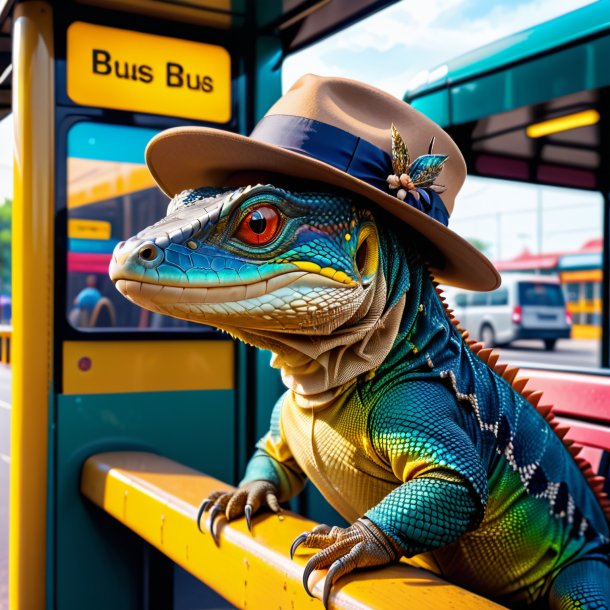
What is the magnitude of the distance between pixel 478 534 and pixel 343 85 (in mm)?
1001

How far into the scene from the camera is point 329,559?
1.35m

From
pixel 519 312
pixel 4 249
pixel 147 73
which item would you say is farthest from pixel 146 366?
pixel 4 249

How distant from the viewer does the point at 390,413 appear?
142 centimetres

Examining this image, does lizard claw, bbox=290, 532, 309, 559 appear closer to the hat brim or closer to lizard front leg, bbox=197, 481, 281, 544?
lizard front leg, bbox=197, 481, 281, 544

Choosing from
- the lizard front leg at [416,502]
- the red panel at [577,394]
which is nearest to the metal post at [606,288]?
the red panel at [577,394]

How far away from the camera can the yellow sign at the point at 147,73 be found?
9.34 feet

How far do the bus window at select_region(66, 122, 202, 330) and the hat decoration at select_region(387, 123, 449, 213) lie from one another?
5.59 feet

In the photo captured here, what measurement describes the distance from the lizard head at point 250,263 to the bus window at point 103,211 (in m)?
1.55

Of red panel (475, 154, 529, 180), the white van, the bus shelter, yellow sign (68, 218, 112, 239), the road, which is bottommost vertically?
the road

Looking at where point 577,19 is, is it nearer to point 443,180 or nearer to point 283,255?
point 443,180

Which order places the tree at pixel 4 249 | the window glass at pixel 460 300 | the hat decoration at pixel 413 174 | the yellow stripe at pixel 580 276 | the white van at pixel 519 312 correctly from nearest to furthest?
the hat decoration at pixel 413 174 < the white van at pixel 519 312 < the window glass at pixel 460 300 < the yellow stripe at pixel 580 276 < the tree at pixel 4 249

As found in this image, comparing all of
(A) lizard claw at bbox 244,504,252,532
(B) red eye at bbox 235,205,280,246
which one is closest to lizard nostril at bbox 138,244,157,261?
(B) red eye at bbox 235,205,280,246

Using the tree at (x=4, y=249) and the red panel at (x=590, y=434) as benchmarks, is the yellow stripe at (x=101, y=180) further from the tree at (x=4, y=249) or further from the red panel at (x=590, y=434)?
the tree at (x=4, y=249)

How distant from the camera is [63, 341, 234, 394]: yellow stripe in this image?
2.87m
